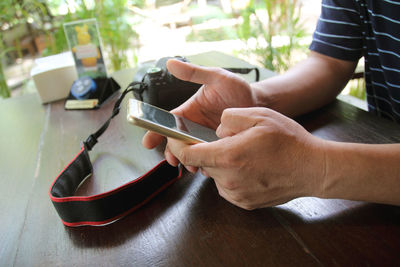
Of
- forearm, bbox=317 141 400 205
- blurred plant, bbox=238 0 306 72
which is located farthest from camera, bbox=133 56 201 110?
blurred plant, bbox=238 0 306 72

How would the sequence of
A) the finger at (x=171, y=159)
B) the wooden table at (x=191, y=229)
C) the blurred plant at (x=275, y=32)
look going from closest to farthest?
1. the wooden table at (x=191, y=229)
2. the finger at (x=171, y=159)
3. the blurred plant at (x=275, y=32)

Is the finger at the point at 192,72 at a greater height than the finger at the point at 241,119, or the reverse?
the finger at the point at 192,72

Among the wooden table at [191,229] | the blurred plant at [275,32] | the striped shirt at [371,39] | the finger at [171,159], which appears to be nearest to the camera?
the wooden table at [191,229]

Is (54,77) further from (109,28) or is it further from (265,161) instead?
(109,28)

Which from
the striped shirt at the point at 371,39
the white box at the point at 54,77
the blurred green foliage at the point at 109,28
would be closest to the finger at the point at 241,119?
the striped shirt at the point at 371,39

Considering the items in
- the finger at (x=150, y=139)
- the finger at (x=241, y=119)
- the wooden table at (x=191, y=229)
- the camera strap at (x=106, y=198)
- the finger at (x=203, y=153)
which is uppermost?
the finger at (x=241, y=119)

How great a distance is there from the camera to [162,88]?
0.65 metres

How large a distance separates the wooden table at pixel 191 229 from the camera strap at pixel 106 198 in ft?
0.04

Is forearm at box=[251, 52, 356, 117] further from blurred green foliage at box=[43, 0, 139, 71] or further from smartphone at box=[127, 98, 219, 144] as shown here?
blurred green foliage at box=[43, 0, 139, 71]

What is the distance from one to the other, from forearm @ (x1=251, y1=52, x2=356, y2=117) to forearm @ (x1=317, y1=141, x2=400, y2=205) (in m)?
0.25

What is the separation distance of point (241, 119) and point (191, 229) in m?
0.17

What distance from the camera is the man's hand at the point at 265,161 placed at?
375 millimetres

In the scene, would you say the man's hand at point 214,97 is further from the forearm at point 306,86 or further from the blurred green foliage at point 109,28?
the blurred green foliage at point 109,28

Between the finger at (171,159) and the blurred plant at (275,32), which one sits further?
the blurred plant at (275,32)
